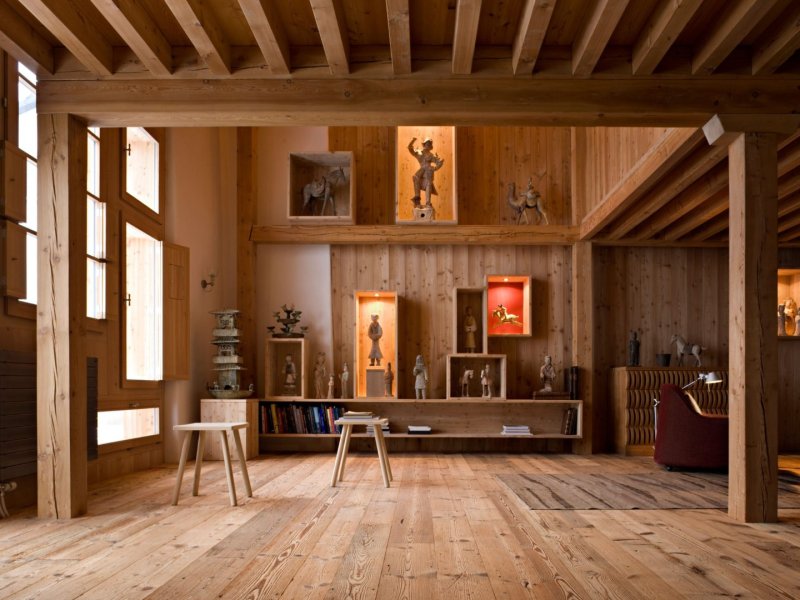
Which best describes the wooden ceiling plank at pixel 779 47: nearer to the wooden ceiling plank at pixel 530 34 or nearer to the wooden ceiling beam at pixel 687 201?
the wooden ceiling plank at pixel 530 34

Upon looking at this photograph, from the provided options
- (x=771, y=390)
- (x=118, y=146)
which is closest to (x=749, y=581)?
(x=771, y=390)

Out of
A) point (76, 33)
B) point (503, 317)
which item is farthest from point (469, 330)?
point (76, 33)

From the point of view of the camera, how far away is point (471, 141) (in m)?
9.48

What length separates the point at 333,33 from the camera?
427 centimetres

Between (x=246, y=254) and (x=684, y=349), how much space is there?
5.30m

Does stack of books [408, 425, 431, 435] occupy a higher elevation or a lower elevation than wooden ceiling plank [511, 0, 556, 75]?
lower

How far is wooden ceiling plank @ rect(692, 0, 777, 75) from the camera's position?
12.8 ft

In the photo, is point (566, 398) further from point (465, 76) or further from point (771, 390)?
point (465, 76)

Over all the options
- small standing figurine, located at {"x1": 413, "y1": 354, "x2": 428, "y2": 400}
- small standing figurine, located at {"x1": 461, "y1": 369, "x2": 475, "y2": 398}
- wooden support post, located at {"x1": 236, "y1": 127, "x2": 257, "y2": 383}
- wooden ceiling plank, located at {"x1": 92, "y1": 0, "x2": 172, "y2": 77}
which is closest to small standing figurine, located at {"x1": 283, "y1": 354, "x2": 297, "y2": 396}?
wooden support post, located at {"x1": 236, "y1": 127, "x2": 257, "y2": 383}

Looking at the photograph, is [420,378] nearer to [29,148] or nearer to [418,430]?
[418,430]

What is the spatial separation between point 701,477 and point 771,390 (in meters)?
2.38

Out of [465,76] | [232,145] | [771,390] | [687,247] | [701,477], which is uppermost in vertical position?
[232,145]

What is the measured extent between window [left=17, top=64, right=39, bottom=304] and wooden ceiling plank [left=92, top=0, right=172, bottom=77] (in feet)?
3.85

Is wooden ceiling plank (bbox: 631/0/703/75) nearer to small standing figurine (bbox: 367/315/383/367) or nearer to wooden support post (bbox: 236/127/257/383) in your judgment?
small standing figurine (bbox: 367/315/383/367)
